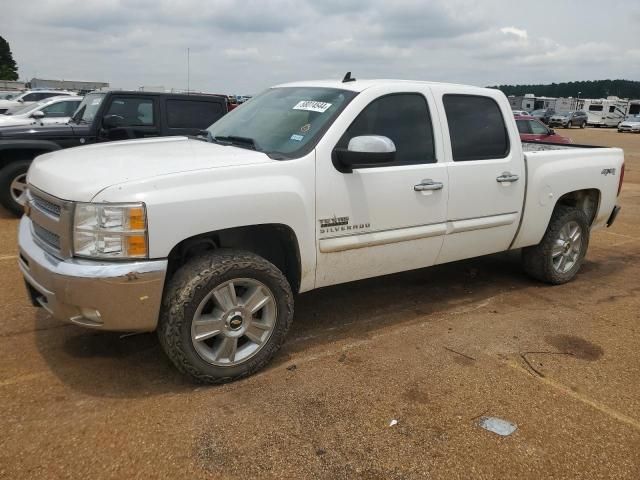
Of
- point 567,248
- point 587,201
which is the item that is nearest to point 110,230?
point 567,248

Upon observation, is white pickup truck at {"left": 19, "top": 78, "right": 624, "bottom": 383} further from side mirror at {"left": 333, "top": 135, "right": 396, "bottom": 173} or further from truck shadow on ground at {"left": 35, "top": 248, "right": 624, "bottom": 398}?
truck shadow on ground at {"left": 35, "top": 248, "right": 624, "bottom": 398}

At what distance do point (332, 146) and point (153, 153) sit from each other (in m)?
1.12

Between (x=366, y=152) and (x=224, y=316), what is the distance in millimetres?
1301

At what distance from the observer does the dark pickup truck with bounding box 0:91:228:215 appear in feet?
23.8

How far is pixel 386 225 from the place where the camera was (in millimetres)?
3771

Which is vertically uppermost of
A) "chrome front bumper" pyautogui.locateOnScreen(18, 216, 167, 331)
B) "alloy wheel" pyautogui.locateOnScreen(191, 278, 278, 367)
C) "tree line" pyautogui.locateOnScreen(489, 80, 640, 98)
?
"tree line" pyautogui.locateOnScreen(489, 80, 640, 98)

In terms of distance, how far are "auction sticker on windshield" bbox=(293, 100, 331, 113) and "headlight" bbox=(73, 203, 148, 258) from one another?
4.88 ft

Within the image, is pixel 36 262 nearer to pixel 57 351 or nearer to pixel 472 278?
pixel 57 351

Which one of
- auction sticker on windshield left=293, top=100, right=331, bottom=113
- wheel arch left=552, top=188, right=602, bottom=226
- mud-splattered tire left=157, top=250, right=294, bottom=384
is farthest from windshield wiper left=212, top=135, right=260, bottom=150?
wheel arch left=552, top=188, right=602, bottom=226

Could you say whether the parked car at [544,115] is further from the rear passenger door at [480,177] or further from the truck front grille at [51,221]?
the truck front grille at [51,221]

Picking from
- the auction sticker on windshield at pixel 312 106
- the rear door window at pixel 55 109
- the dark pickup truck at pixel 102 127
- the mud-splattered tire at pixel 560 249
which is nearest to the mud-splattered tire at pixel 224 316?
the auction sticker on windshield at pixel 312 106

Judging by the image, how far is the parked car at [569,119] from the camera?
4253 centimetres

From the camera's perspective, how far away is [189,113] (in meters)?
8.05

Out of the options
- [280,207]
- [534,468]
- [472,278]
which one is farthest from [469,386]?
[472,278]
